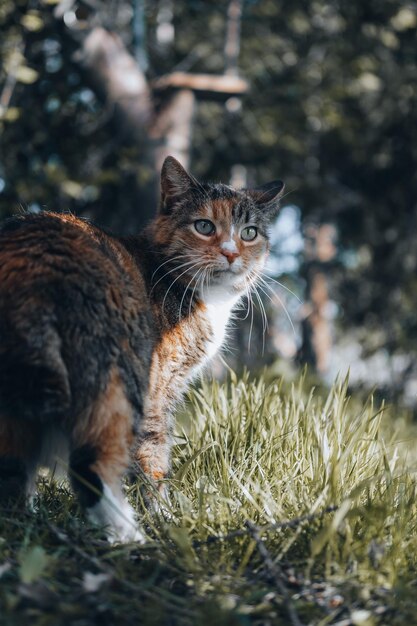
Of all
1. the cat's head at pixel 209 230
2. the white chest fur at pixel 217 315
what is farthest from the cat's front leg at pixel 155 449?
the cat's head at pixel 209 230

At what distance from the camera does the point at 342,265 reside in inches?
364

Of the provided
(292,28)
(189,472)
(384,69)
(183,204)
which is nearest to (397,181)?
(384,69)

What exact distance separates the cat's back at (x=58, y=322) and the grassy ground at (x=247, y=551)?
1.40 ft

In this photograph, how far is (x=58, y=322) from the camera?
7.31 ft

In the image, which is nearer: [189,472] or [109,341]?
[109,341]

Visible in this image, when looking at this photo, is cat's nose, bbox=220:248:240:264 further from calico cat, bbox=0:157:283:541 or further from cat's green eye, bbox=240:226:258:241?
calico cat, bbox=0:157:283:541

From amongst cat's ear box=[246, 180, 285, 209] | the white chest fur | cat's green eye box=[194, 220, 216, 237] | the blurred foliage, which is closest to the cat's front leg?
the white chest fur

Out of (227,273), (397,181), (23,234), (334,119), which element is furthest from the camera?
(397,181)

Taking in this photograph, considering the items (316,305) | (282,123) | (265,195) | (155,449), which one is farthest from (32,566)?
(316,305)

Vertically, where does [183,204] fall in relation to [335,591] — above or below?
above

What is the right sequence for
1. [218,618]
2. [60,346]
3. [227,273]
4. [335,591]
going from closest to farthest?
[218,618] < [335,591] < [60,346] < [227,273]

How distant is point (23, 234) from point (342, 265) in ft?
23.7

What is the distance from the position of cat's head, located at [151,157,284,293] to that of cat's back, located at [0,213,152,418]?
2.92 feet

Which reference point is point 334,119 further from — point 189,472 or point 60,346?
point 60,346
